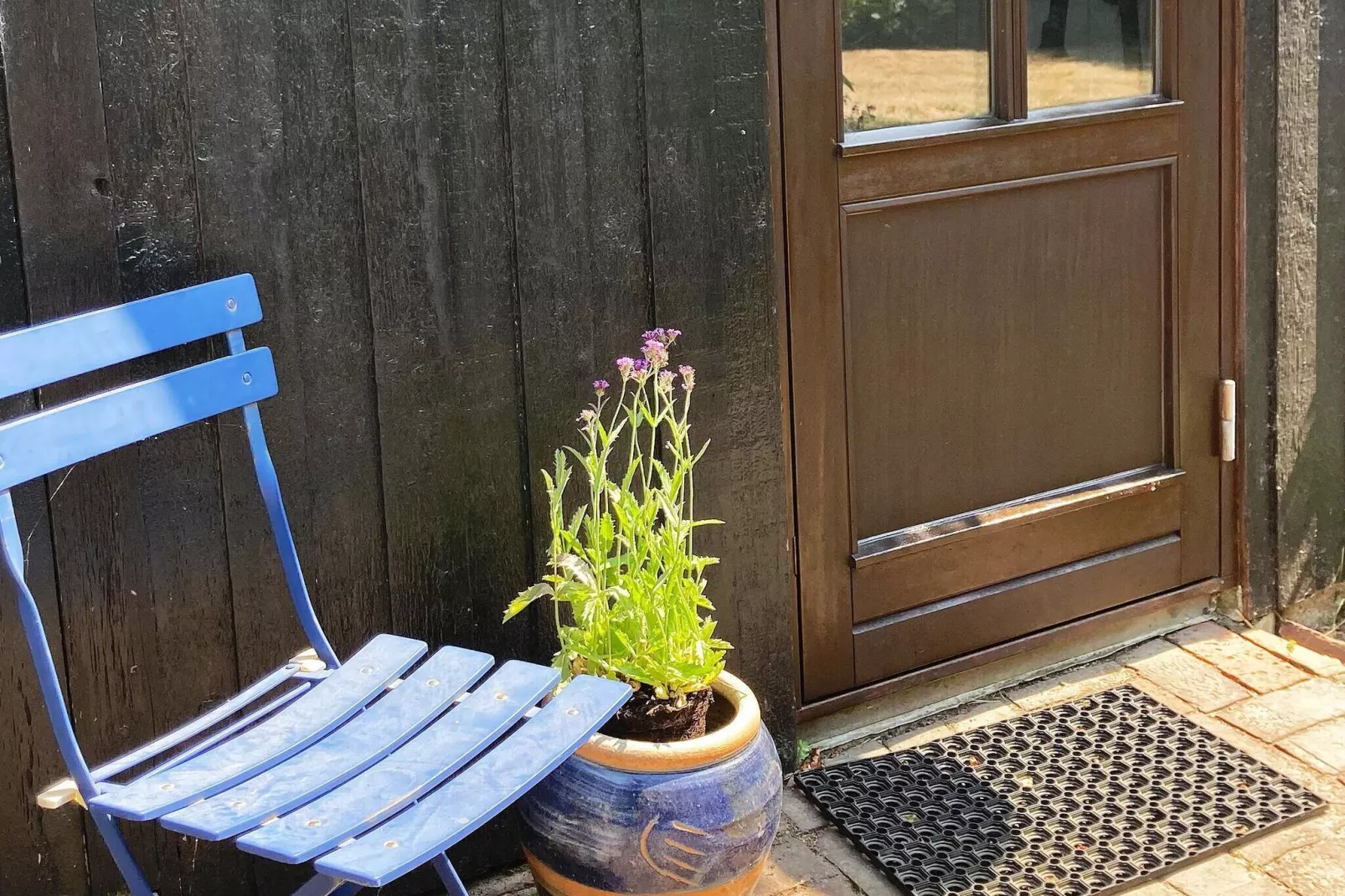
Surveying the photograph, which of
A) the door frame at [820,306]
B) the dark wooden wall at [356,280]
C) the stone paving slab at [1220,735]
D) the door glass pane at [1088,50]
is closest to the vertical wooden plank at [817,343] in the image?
the door frame at [820,306]

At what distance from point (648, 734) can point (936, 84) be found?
5.07 feet

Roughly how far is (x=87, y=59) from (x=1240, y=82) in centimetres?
260

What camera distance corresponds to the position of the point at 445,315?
9.00 ft

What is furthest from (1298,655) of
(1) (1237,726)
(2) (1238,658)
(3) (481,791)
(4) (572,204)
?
(3) (481,791)

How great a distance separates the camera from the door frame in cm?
310

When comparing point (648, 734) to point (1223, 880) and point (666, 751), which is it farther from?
point (1223, 880)

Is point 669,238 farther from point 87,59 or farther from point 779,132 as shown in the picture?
point 87,59

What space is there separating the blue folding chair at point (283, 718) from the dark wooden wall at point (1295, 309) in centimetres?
225

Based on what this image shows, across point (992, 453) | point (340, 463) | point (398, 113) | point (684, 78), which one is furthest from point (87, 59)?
point (992, 453)

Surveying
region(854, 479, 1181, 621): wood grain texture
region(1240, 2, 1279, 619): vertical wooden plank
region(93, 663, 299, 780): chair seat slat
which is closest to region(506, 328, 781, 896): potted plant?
region(93, 663, 299, 780): chair seat slat

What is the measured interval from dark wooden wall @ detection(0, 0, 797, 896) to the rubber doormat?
58 centimetres

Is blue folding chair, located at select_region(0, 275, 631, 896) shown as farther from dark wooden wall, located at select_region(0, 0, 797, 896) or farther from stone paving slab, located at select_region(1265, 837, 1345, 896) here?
stone paving slab, located at select_region(1265, 837, 1345, 896)

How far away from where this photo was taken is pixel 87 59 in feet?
7.76

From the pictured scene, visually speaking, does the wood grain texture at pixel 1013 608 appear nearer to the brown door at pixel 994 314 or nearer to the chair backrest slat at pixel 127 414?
the brown door at pixel 994 314
